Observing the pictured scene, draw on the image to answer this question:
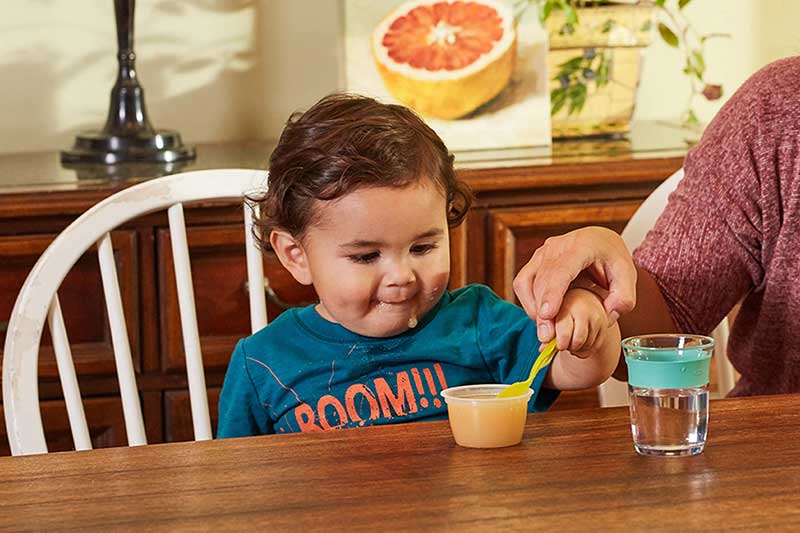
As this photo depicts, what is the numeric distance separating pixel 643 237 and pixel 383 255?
459 mm

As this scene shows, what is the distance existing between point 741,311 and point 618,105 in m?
0.93

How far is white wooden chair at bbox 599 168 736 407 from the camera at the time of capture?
1491 mm

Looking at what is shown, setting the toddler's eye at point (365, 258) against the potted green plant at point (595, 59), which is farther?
the potted green plant at point (595, 59)

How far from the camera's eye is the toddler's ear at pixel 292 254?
1.36 metres

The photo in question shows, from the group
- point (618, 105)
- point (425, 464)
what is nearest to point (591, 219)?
point (618, 105)

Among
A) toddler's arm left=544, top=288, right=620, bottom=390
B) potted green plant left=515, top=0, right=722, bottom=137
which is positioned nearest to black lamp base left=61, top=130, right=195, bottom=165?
potted green plant left=515, top=0, right=722, bottom=137

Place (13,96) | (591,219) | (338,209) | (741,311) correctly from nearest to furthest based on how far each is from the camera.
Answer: (338,209) < (741,311) < (591,219) < (13,96)

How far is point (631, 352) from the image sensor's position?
0.94 meters

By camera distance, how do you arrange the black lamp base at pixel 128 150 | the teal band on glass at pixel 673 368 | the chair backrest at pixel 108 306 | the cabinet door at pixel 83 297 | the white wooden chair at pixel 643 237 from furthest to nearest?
the black lamp base at pixel 128 150, the cabinet door at pixel 83 297, the white wooden chair at pixel 643 237, the chair backrest at pixel 108 306, the teal band on glass at pixel 673 368

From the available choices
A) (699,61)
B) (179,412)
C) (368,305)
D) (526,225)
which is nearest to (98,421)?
(179,412)

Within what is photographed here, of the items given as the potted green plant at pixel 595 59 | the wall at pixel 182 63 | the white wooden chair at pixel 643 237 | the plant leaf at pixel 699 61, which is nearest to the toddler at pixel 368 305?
A: the white wooden chair at pixel 643 237

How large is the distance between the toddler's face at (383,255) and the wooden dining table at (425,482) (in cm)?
26

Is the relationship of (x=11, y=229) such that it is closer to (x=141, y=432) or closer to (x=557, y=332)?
(x=141, y=432)

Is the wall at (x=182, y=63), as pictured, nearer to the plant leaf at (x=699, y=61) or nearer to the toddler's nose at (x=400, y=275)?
the plant leaf at (x=699, y=61)
